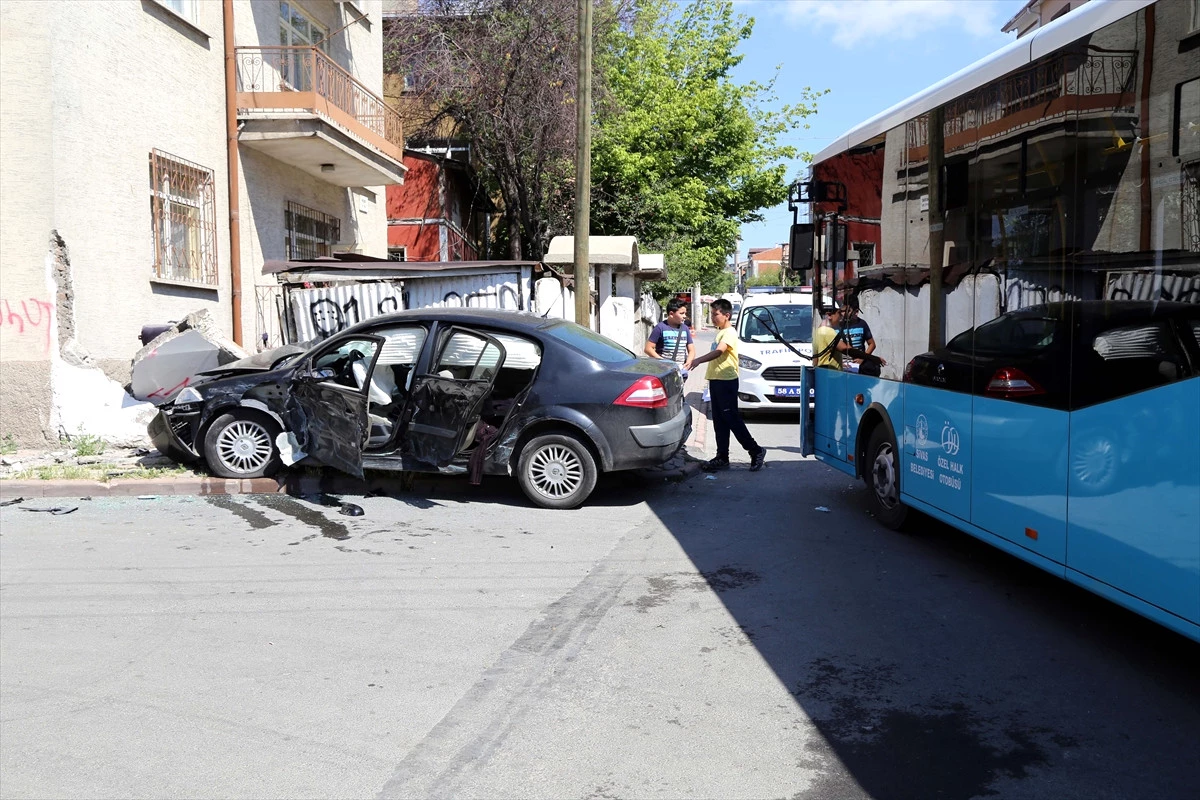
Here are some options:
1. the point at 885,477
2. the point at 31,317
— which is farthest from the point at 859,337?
the point at 31,317

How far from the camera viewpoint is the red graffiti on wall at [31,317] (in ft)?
35.2

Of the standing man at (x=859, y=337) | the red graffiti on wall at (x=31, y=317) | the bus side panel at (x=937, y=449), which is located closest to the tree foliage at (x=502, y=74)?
the red graffiti on wall at (x=31, y=317)

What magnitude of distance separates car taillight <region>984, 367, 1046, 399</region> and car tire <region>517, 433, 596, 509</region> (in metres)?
3.63

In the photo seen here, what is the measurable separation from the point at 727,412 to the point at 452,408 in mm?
3289

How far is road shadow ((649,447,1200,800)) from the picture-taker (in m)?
3.65

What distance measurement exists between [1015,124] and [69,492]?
831 cm

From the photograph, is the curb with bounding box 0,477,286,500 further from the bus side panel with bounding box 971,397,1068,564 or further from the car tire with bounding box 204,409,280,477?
the bus side panel with bounding box 971,397,1068,564

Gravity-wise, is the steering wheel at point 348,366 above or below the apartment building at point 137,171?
below

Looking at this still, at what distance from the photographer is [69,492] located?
8.98 m

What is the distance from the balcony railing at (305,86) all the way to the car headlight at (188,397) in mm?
6332

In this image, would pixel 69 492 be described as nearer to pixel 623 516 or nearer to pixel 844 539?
pixel 623 516

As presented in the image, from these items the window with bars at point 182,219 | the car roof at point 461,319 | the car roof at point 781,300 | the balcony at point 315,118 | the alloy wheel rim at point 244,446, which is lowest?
the alloy wheel rim at point 244,446

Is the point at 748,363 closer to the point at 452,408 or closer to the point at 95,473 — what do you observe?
the point at 452,408

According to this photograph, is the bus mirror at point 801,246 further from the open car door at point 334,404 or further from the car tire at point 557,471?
the open car door at point 334,404
